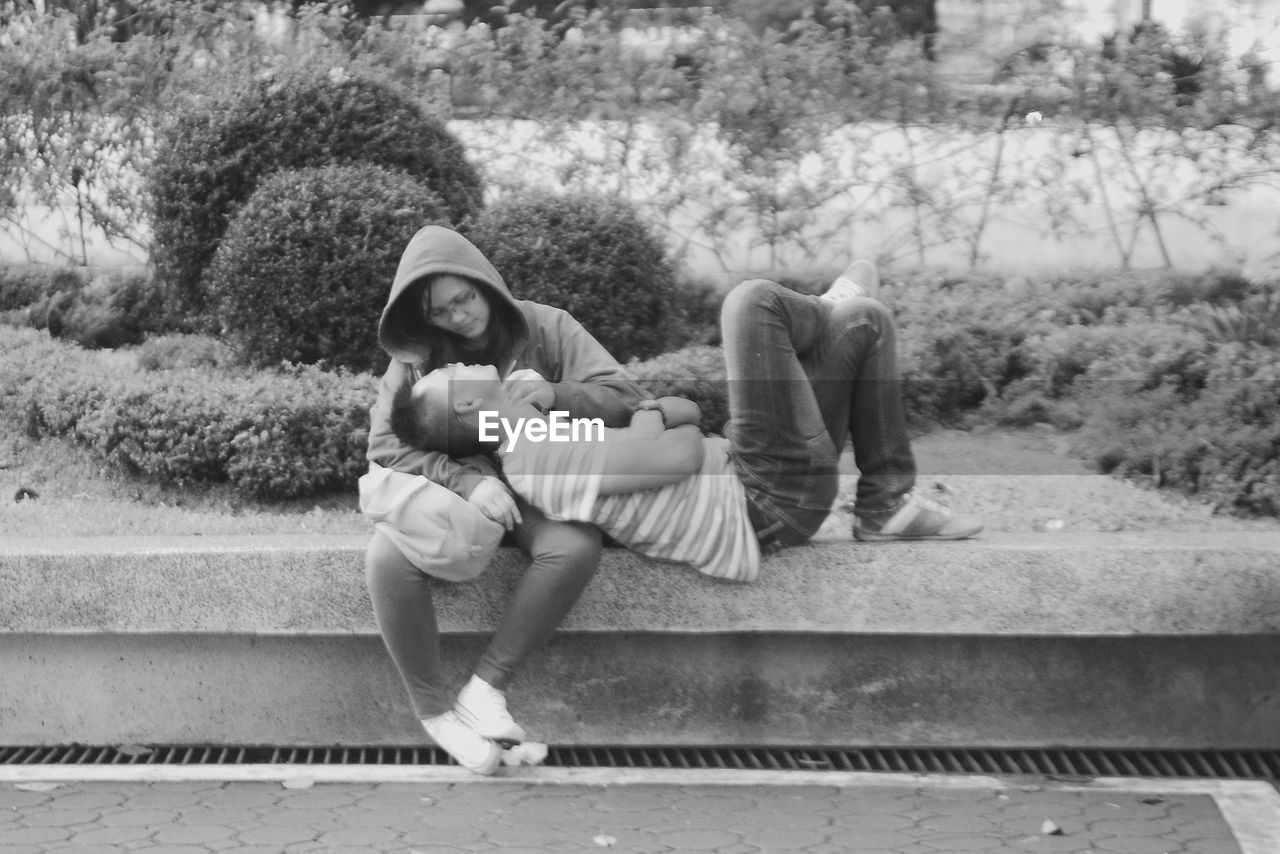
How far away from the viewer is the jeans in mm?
3555

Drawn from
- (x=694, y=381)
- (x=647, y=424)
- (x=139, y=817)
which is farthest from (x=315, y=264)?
(x=139, y=817)

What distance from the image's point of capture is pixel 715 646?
3.70 meters

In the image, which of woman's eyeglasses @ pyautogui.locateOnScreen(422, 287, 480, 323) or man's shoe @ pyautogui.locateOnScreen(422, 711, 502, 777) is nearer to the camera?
man's shoe @ pyautogui.locateOnScreen(422, 711, 502, 777)

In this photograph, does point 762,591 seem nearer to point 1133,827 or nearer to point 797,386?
point 797,386

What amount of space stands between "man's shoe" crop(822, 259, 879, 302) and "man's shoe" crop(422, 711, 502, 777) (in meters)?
1.35

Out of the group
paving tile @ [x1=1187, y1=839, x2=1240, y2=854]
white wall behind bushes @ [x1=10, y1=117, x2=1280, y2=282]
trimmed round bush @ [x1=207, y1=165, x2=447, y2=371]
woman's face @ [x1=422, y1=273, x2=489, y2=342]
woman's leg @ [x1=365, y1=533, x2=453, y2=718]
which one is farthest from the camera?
white wall behind bushes @ [x1=10, y1=117, x2=1280, y2=282]

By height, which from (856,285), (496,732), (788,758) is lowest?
(788,758)

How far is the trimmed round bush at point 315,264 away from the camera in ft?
18.2

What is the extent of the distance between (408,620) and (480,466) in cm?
40

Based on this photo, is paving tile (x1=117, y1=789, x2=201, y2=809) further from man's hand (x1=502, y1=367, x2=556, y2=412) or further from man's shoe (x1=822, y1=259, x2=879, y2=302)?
man's shoe (x1=822, y1=259, x2=879, y2=302)

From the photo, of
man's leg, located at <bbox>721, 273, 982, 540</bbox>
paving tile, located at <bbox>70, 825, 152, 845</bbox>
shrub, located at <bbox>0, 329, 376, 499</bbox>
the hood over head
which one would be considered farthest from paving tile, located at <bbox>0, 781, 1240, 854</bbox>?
shrub, located at <bbox>0, 329, 376, 499</bbox>

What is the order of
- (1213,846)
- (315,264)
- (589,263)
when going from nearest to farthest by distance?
(1213,846), (315,264), (589,263)

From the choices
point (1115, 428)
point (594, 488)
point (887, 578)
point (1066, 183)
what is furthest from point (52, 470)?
point (1066, 183)

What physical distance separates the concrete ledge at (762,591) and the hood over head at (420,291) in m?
0.51
